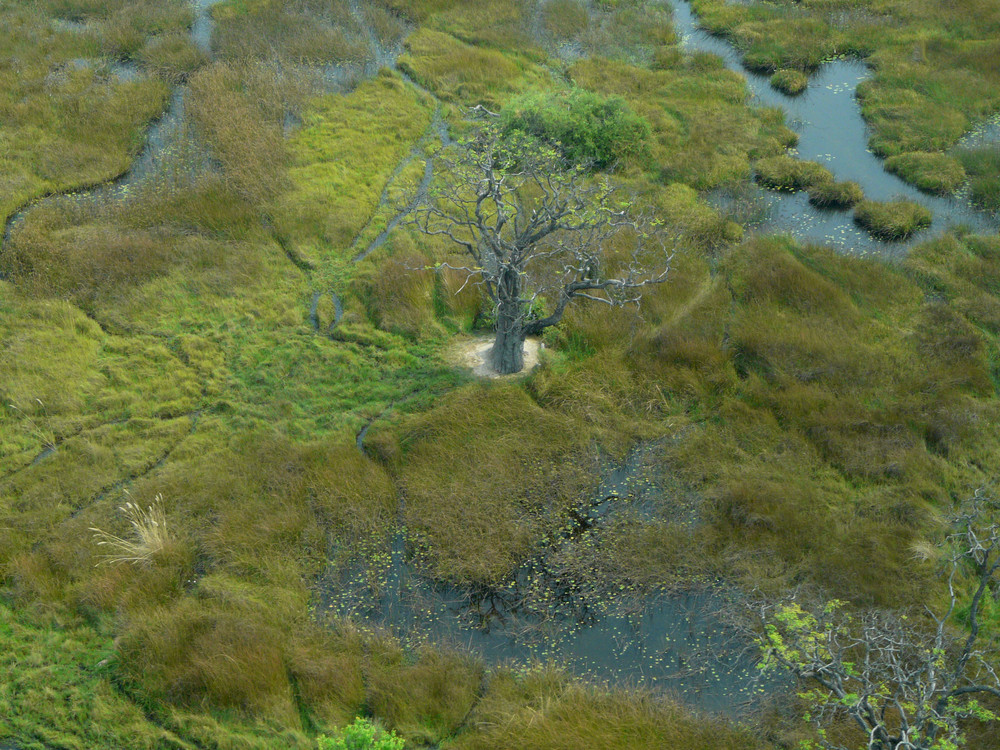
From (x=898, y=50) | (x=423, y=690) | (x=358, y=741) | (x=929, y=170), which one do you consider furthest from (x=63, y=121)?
(x=898, y=50)

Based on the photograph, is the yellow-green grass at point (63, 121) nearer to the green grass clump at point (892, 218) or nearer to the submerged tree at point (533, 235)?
the submerged tree at point (533, 235)

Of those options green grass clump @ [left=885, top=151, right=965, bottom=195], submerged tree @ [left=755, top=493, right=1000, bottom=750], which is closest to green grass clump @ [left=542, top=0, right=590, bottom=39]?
green grass clump @ [left=885, top=151, right=965, bottom=195]

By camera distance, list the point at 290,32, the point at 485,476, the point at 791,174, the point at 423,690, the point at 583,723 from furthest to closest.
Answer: the point at 290,32 < the point at 791,174 < the point at 485,476 < the point at 423,690 < the point at 583,723

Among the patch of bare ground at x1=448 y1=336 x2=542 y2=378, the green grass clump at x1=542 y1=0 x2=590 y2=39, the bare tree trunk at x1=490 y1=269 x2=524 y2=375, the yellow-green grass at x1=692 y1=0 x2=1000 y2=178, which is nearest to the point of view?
the bare tree trunk at x1=490 y1=269 x2=524 y2=375

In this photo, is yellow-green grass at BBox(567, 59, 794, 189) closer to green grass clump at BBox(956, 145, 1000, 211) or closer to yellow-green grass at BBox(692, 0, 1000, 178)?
yellow-green grass at BBox(692, 0, 1000, 178)

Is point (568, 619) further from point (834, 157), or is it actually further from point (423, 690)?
point (834, 157)

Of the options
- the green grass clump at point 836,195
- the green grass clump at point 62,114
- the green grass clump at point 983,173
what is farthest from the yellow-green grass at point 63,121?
the green grass clump at point 983,173
